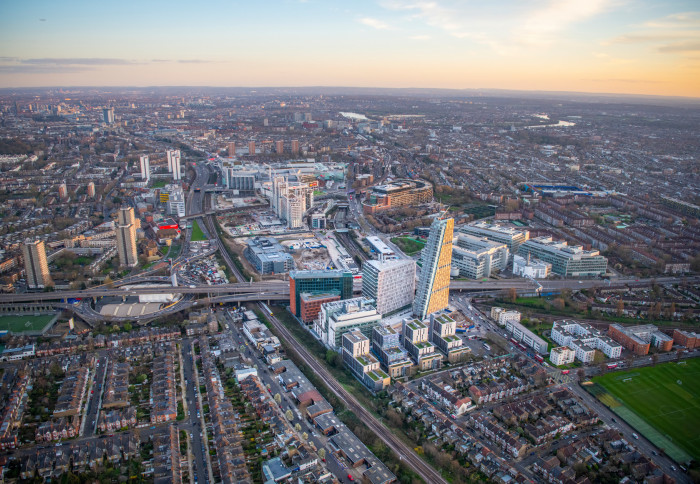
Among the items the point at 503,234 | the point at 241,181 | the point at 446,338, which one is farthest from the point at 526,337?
the point at 241,181

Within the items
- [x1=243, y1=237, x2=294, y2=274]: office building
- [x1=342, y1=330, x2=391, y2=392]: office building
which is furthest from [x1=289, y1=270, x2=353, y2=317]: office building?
[x1=243, y1=237, x2=294, y2=274]: office building

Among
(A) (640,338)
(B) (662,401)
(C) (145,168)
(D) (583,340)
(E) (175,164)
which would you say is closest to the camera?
(B) (662,401)

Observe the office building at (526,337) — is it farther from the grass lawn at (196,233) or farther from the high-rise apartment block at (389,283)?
the grass lawn at (196,233)

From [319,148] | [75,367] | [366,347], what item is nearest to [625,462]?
[366,347]

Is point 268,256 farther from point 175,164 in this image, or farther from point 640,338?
point 175,164

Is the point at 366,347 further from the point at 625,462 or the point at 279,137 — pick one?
the point at 279,137

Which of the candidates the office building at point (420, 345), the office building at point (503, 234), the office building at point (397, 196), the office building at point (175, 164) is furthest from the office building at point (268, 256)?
the office building at point (175, 164)

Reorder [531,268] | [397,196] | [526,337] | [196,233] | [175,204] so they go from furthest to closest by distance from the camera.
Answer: [397,196]
[175,204]
[196,233]
[531,268]
[526,337]
